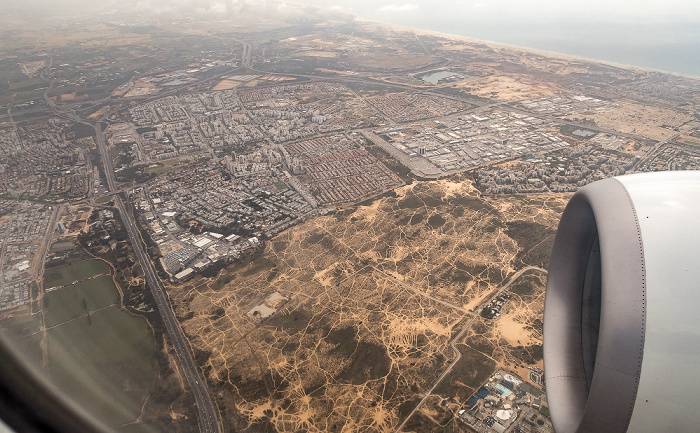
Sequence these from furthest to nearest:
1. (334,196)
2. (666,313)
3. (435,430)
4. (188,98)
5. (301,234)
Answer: (188,98)
(334,196)
(301,234)
(435,430)
(666,313)

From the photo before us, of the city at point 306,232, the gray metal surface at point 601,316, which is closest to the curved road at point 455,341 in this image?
the city at point 306,232

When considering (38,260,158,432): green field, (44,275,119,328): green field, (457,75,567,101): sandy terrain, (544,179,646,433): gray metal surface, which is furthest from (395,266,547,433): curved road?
(457,75,567,101): sandy terrain

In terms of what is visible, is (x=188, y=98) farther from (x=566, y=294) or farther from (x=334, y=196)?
(x=566, y=294)

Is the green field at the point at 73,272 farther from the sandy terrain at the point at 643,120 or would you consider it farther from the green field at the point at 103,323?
the sandy terrain at the point at 643,120

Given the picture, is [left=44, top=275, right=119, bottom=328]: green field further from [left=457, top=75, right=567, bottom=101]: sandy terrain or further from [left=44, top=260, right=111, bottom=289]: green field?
[left=457, top=75, right=567, bottom=101]: sandy terrain

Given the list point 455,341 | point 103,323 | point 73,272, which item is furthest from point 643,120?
point 73,272

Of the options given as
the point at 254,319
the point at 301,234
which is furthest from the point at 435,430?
the point at 301,234
